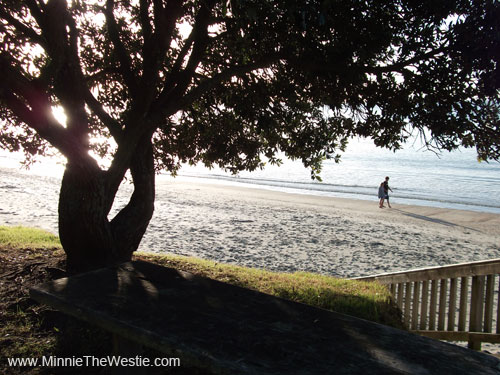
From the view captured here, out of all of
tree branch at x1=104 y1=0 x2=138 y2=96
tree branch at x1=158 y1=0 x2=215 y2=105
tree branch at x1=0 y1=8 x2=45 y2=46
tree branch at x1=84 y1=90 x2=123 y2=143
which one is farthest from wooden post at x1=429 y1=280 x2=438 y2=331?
tree branch at x1=0 y1=8 x2=45 y2=46

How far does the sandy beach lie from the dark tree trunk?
20.7 ft

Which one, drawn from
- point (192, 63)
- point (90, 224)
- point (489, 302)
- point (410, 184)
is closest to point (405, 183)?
point (410, 184)

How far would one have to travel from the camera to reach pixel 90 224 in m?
5.70

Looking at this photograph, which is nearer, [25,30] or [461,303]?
[461,303]

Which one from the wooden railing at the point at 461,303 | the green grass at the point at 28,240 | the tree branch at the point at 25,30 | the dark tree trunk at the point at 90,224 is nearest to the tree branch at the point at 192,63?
the dark tree trunk at the point at 90,224

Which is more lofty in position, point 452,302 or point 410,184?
point 410,184

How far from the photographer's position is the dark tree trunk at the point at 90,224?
18.3 feet

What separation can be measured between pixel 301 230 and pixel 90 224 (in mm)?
13283

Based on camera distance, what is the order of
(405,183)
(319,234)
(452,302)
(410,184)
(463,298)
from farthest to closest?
1. (405,183)
2. (410,184)
3. (319,234)
4. (452,302)
5. (463,298)

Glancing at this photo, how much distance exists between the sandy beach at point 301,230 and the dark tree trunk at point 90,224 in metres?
6.31

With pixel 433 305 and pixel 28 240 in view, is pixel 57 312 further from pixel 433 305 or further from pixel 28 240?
pixel 28 240

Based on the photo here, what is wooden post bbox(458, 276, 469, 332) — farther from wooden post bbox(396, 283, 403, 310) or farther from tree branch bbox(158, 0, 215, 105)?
tree branch bbox(158, 0, 215, 105)

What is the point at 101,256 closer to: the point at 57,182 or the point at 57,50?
the point at 57,50

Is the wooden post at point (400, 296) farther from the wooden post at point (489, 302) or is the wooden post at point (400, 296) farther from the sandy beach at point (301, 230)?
the sandy beach at point (301, 230)
